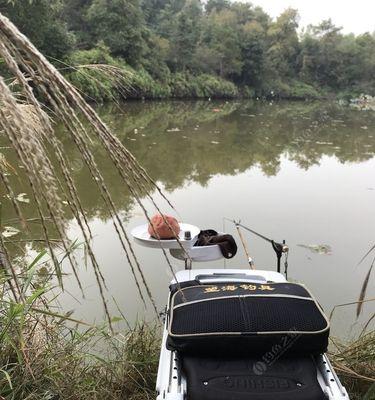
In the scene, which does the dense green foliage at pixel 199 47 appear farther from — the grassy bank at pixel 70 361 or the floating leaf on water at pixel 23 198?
the grassy bank at pixel 70 361

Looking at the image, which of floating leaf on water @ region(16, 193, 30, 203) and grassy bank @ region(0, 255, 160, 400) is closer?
grassy bank @ region(0, 255, 160, 400)

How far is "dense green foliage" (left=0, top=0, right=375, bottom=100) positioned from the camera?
994 centimetres

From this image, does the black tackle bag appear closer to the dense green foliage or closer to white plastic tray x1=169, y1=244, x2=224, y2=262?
white plastic tray x1=169, y1=244, x2=224, y2=262

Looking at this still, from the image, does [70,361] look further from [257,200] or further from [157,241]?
[257,200]

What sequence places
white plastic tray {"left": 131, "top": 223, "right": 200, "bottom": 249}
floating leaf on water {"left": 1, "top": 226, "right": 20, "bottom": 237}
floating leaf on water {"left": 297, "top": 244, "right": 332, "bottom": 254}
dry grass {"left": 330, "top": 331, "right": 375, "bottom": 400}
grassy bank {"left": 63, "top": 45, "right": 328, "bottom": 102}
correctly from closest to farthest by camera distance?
dry grass {"left": 330, "top": 331, "right": 375, "bottom": 400} < white plastic tray {"left": 131, "top": 223, "right": 200, "bottom": 249} < floating leaf on water {"left": 1, "top": 226, "right": 20, "bottom": 237} < floating leaf on water {"left": 297, "top": 244, "right": 332, "bottom": 254} < grassy bank {"left": 63, "top": 45, "right": 328, "bottom": 102}

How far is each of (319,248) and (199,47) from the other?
61.4ft

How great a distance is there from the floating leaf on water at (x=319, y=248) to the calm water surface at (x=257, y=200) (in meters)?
0.03

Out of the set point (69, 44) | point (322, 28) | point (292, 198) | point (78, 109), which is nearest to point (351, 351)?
point (78, 109)

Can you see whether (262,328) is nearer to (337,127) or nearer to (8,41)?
(8,41)

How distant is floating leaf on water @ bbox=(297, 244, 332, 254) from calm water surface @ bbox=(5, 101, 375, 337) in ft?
0.09

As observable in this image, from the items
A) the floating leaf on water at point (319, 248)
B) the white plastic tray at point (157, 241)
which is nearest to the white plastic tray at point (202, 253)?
the white plastic tray at point (157, 241)

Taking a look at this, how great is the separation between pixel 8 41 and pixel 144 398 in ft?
3.65

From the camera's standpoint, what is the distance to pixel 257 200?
385 centimetres

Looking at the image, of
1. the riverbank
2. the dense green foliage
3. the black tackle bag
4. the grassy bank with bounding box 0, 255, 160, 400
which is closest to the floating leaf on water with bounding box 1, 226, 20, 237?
the grassy bank with bounding box 0, 255, 160, 400
